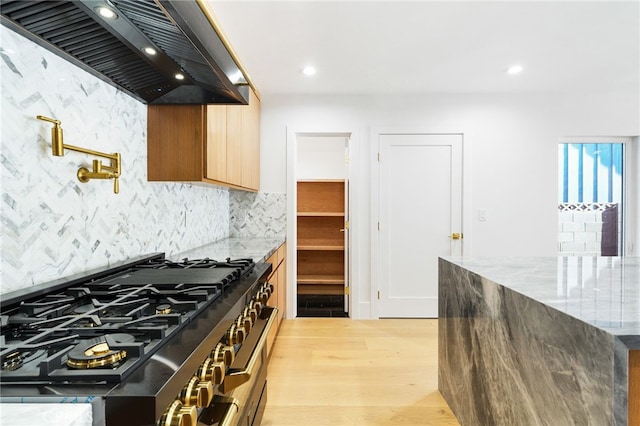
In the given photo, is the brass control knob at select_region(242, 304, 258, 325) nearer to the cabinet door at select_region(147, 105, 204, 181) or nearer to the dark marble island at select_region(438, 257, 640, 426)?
the cabinet door at select_region(147, 105, 204, 181)

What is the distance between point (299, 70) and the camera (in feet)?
9.98

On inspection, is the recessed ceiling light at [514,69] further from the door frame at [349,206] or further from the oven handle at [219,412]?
the oven handle at [219,412]

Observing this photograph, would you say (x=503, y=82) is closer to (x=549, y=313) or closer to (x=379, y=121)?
(x=379, y=121)

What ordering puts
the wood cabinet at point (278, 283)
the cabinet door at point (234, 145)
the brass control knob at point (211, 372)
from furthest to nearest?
the wood cabinet at point (278, 283)
the cabinet door at point (234, 145)
the brass control knob at point (211, 372)

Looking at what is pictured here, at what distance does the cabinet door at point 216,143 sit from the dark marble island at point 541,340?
1550mm

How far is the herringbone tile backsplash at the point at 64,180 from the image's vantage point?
3.62ft

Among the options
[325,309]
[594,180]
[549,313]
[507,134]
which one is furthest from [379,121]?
[549,313]

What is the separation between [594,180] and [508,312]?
353 cm

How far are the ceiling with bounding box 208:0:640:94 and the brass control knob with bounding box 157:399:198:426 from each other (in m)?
2.16

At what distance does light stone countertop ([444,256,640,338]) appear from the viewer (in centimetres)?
93

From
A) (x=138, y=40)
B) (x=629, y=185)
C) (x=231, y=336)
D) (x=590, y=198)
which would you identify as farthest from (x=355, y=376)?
(x=629, y=185)

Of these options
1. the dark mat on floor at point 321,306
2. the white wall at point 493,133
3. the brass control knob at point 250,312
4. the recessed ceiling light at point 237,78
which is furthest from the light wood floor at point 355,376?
the recessed ceiling light at point 237,78

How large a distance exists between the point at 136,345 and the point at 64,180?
100cm

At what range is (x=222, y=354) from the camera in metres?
1.02
